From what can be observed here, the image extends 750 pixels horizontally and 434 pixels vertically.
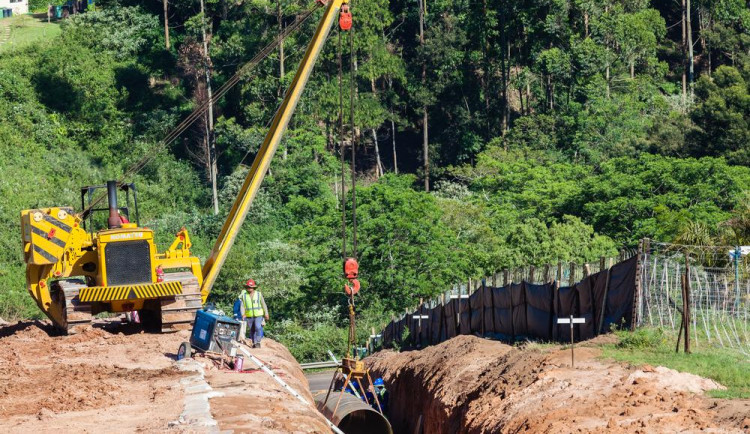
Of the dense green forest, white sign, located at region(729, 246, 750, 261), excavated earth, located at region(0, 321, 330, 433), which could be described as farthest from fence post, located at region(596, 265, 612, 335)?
the dense green forest

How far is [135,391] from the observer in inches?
814

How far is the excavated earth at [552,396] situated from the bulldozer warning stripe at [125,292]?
6776mm

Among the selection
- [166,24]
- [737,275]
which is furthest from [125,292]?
[166,24]

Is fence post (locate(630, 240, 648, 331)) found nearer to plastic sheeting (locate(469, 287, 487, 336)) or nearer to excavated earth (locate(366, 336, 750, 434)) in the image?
excavated earth (locate(366, 336, 750, 434))

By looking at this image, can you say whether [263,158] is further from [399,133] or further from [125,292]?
[399,133]

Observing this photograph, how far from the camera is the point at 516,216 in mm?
68938

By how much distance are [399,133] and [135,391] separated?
7324 centimetres

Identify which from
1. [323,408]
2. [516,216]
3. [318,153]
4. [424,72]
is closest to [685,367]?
[323,408]

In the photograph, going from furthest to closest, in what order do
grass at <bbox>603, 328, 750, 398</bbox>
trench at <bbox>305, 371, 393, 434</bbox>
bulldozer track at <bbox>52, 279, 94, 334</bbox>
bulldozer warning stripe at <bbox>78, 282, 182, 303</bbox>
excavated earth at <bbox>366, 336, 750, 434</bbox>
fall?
bulldozer track at <bbox>52, 279, 94, 334</bbox> → bulldozer warning stripe at <bbox>78, 282, 182, 303</bbox> → trench at <bbox>305, 371, 393, 434</bbox> → grass at <bbox>603, 328, 750, 398</bbox> → excavated earth at <bbox>366, 336, 750, 434</bbox>

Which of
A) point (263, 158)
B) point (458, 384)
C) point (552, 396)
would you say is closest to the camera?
point (552, 396)

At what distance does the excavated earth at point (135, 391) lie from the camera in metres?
17.6

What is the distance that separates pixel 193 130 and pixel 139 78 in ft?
21.5

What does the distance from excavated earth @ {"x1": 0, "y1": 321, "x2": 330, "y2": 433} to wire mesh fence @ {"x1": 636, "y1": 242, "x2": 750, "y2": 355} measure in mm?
7297

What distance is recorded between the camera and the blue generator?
23.9m
